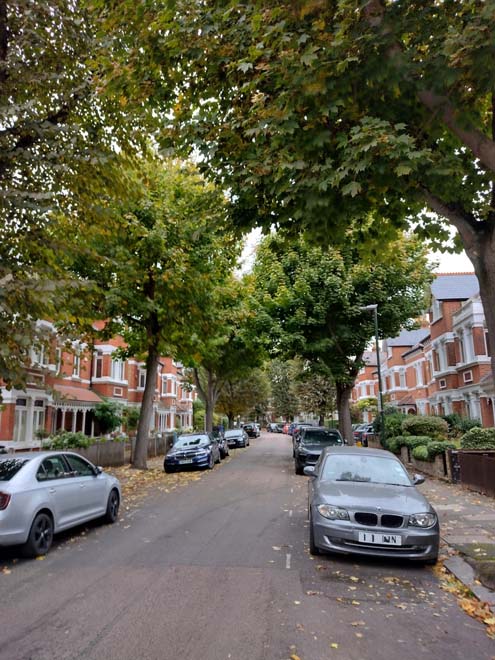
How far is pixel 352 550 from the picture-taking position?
6.57 metres

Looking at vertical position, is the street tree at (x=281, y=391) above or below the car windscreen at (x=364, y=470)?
above

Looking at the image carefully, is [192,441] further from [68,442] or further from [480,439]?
[480,439]

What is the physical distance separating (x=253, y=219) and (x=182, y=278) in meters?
9.32

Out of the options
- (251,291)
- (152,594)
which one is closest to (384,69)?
(152,594)

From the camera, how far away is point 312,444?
61.5ft

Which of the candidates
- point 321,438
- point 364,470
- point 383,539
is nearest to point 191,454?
point 321,438

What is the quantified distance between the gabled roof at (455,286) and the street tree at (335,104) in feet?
83.1

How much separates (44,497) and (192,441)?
1405cm

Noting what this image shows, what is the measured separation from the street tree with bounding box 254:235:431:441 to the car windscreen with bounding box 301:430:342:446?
4178 millimetres

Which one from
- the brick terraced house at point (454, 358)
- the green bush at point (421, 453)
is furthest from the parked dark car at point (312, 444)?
the brick terraced house at point (454, 358)

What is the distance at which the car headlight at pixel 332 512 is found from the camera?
670 centimetres

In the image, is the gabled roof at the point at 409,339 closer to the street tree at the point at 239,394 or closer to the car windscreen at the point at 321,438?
the street tree at the point at 239,394

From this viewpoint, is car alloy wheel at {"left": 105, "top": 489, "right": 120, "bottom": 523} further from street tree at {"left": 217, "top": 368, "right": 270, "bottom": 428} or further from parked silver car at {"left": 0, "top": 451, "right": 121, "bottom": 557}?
street tree at {"left": 217, "top": 368, "right": 270, "bottom": 428}

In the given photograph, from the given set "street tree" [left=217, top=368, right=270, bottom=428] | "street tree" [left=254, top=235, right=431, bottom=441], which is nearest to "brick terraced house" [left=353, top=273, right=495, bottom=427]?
"street tree" [left=254, top=235, right=431, bottom=441]
